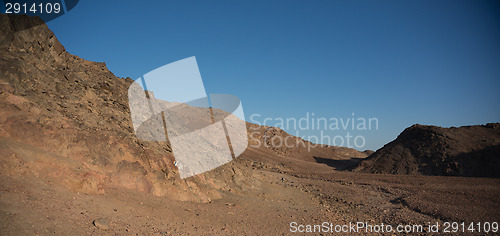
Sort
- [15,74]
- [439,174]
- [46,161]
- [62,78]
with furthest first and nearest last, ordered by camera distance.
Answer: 1. [439,174]
2. [62,78]
3. [15,74]
4. [46,161]

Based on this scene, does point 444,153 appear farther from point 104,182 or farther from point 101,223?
point 101,223

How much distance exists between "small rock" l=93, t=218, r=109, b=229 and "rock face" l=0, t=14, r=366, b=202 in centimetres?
153

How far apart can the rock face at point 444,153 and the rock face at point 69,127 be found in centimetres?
2878

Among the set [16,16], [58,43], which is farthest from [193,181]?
[16,16]

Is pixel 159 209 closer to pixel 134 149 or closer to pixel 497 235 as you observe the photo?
pixel 134 149

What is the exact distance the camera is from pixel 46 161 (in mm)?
6516

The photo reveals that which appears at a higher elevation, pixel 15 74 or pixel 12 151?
pixel 15 74

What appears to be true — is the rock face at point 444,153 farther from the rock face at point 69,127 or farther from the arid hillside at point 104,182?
the rock face at point 69,127

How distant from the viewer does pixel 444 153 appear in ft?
101

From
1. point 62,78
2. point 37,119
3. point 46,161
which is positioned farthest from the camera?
point 62,78

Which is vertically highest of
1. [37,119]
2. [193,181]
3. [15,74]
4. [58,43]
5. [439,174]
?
[58,43]

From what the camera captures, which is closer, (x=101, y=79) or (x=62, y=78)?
(x=62, y=78)

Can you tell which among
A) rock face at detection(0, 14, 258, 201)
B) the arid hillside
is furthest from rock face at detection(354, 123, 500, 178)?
rock face at detection(0, 14, 258, 201)

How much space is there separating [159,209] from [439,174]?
3209 cm
